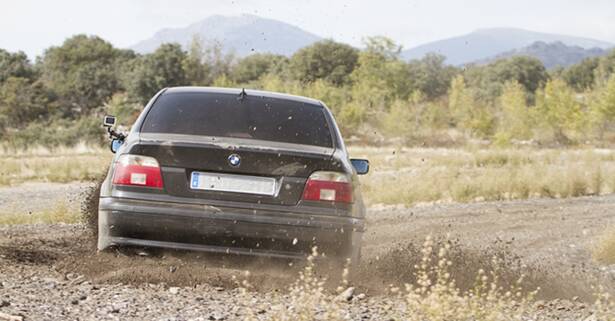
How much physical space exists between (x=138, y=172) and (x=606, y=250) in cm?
581

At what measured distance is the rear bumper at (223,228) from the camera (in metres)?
5.44

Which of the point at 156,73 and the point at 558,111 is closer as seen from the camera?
the point at 558,111

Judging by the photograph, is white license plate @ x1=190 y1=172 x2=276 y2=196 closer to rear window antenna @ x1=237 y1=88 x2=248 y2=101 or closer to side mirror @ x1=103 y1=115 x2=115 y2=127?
rear window antenna @ x1=237 y1=88 x2=248 y2=101

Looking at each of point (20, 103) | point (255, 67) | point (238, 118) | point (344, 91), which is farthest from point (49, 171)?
point (255, 67)

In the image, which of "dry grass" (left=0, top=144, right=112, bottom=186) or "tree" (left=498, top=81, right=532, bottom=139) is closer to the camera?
"dry grass" (left=0, top=144, right=112, bottom=186)

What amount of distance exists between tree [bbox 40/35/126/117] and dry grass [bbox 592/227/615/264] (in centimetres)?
6864

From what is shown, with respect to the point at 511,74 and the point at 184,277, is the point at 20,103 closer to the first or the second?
the point at 511,74

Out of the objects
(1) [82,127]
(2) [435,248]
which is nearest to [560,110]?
(1) [82,127]

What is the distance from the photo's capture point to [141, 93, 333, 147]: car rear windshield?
237 inches

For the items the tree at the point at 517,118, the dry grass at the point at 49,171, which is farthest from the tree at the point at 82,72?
the dry grass at the point at 49,171

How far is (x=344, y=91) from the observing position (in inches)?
2633

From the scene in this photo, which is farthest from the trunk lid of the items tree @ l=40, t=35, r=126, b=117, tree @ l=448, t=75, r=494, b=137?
tree @ l=40, t=35, r=126, b=117

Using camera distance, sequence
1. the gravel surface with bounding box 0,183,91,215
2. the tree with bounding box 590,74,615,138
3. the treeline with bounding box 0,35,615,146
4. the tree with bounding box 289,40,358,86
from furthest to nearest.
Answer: the tree with bounding box 289,40,358,86 < the treeline with bounding box 0,35,615,146 < the tree with bounding box 590,74,615,138 < the gravel surface with bounding box 0,183,91,215

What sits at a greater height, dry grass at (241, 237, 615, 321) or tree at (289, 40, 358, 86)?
tree at (289, 40, 358, 86)
